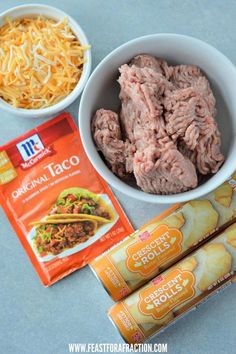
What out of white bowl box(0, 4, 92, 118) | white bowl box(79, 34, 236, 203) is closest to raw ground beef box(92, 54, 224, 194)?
white bowl box(79, 34, 236, 203)

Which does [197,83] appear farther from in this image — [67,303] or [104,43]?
[67,303]

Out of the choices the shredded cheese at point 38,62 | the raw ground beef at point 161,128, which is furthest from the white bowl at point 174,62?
the shredded cheese at point 38,62

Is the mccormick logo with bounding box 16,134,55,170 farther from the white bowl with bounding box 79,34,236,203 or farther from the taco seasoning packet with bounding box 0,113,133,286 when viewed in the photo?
the white bowl with bounding box 79,34,236,203

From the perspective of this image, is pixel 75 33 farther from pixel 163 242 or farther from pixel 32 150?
pixel 163 242

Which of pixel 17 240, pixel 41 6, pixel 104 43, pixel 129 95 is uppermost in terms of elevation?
pixel 41 6

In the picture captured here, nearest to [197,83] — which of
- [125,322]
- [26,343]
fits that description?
[125,322]

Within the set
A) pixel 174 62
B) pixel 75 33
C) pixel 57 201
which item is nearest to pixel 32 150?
pixel 57 201

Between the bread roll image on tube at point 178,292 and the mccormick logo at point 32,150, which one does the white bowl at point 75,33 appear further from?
the bread roll image on tube at point 178,292
